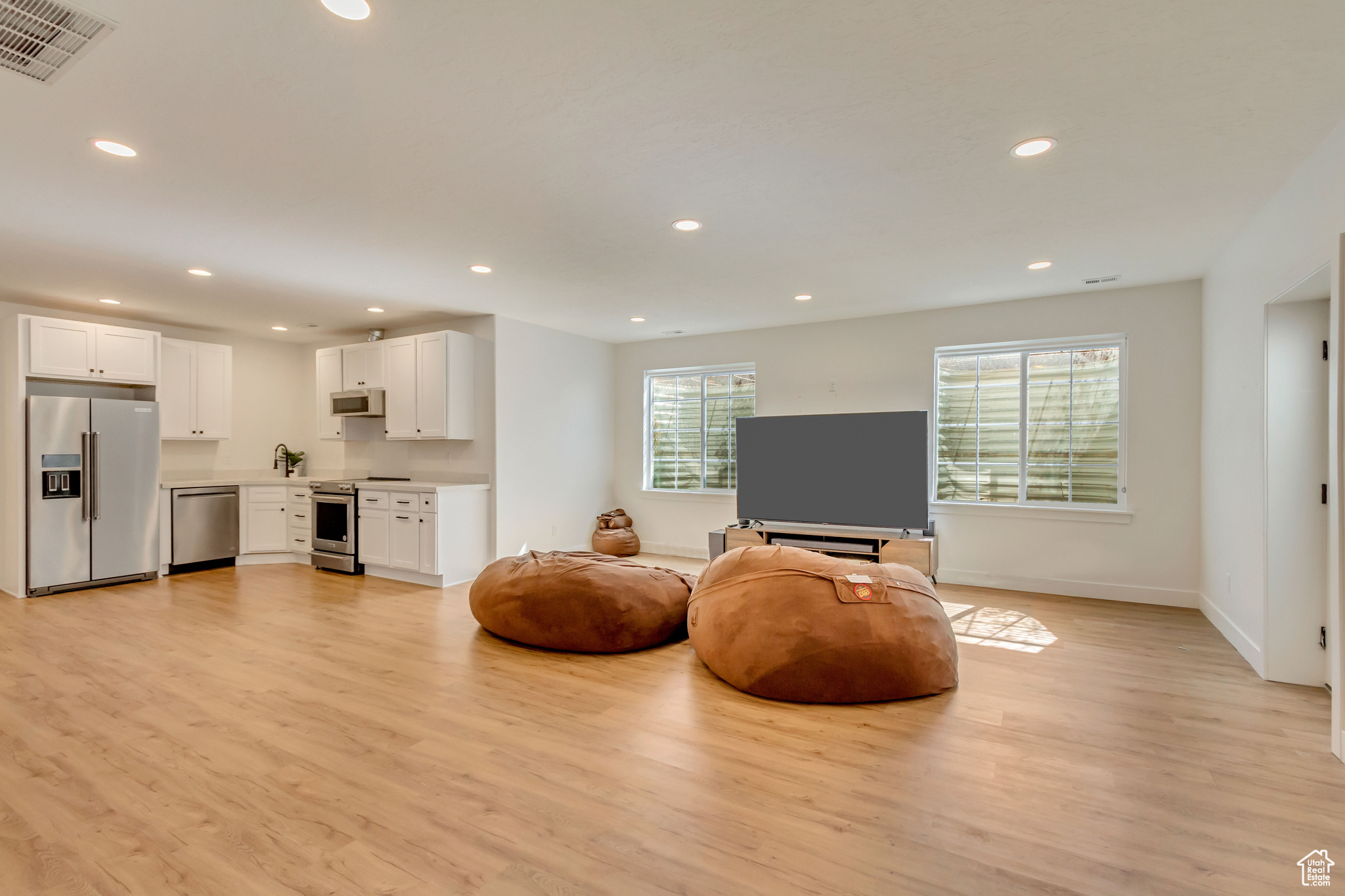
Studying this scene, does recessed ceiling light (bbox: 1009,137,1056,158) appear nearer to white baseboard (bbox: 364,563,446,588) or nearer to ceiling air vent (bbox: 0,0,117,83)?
ceiling air vent (bbox: 0,0,117,83)

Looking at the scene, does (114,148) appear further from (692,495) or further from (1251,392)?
(1251,392)

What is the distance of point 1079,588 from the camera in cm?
525

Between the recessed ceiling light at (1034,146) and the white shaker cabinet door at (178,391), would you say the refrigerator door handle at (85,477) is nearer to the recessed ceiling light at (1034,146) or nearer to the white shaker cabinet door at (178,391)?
the white shaker cabinet door at (178,391)

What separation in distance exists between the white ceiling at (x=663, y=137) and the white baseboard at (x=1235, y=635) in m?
2.41

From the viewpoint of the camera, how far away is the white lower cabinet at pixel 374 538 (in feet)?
19.7

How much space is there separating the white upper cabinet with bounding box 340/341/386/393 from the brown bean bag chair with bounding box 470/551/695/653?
3.25 m

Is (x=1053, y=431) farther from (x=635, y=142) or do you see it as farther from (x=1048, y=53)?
(x=635, y=142)

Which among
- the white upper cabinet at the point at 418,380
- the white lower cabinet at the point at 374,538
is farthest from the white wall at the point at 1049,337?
the white lower cabinet at the point at 374,538

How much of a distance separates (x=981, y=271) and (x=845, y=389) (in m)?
1.87

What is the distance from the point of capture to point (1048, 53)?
2062 millimetres

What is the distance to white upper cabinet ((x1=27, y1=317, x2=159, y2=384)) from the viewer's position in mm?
5312

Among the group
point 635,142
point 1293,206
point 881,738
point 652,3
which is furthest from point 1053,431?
point 652,3

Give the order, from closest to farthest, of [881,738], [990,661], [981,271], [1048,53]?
[1048,53] → [881,738] → [990,661] → [981,271]

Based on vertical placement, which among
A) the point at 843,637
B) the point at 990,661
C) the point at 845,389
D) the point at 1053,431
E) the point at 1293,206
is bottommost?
the point at 990,661
